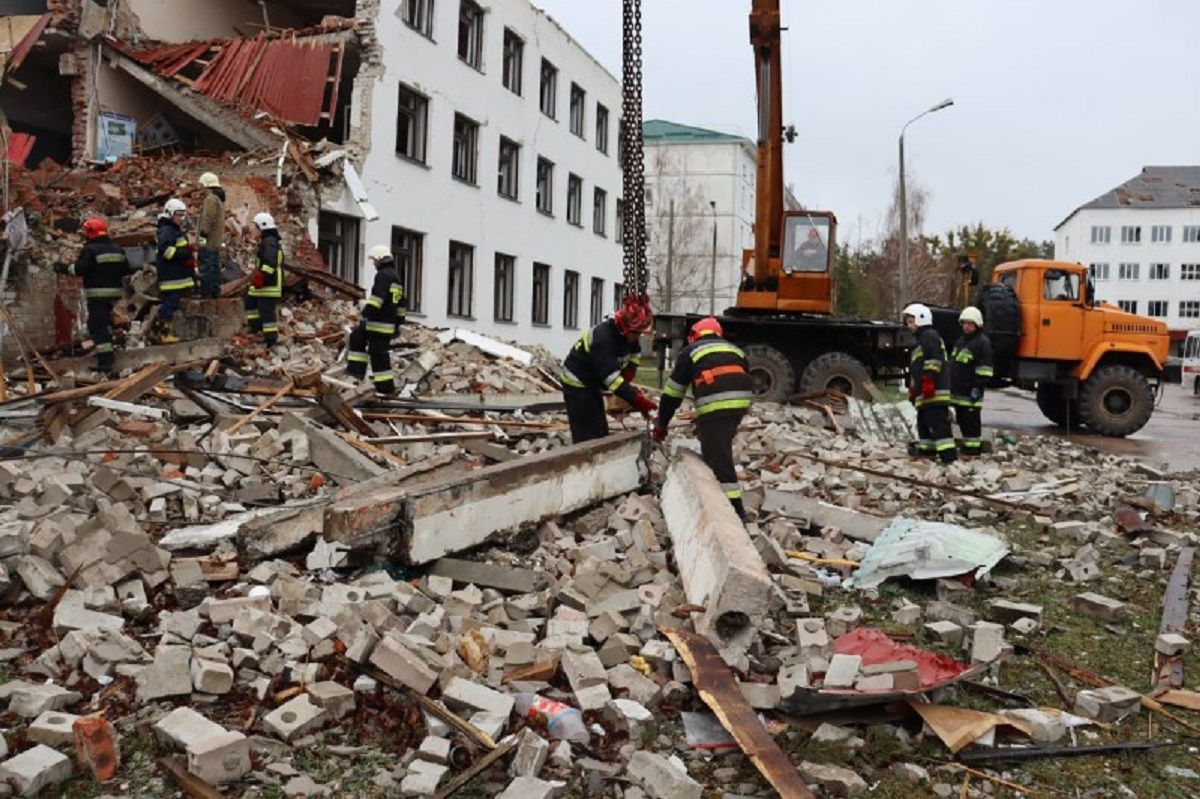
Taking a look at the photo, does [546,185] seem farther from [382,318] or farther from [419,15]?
[382,318]

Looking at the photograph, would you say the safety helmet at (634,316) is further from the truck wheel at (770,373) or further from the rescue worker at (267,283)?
the truck wheel at (770,373)

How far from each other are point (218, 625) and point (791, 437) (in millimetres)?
7778

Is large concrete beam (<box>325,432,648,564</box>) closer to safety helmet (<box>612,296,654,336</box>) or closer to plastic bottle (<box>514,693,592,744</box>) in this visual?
safety helmet (<box>612,296,654,336</box>)

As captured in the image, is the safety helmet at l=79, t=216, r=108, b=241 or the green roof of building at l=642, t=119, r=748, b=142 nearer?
the safety helmet at l=79, t=216, r=108, b=241

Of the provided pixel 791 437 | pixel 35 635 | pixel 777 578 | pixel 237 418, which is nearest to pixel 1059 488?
pixel 791 437

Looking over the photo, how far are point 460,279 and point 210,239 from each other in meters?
9.59

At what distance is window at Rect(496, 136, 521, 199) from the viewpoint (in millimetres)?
24219

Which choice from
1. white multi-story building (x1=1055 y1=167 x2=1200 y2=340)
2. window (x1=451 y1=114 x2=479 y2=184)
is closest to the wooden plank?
window (x1=451 y1=114 x2=479 y2=184)

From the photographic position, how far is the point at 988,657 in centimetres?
460

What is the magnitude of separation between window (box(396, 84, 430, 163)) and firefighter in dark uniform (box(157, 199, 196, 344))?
819cm

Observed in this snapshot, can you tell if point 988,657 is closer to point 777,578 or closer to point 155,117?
point 777,578

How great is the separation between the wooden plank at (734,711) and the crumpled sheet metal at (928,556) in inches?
75.3

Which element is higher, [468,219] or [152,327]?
[468,219]

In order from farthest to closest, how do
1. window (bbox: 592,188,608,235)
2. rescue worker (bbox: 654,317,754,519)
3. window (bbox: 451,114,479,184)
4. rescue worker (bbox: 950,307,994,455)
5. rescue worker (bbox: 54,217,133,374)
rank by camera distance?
1. window (bbox: 592,188,608,235)
2. window (bbox: 451,114,479,184)
3. rescue worker (bbox: 950,307,994,455)
4. rescue worker (bbox: 54,217,133,374)
5. rescue worker (bbox: 654,317,754,519)
